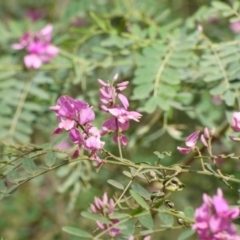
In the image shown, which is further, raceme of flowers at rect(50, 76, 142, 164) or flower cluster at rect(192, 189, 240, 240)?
raceme of flowers at rect(50, 76, 142, 164)

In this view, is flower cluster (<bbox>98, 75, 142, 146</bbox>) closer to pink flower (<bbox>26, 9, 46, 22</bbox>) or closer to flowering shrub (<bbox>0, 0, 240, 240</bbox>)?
flowering shrub (<bbox>0, 0, 240, 240</bbox>)

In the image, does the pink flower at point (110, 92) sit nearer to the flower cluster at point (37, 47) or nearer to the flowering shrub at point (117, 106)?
the flowering shrub at point (117, 106)

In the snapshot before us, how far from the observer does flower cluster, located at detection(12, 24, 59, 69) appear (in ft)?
4.02

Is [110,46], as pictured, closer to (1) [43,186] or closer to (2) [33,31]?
(2) [33,31]

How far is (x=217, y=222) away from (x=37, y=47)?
2.46ft

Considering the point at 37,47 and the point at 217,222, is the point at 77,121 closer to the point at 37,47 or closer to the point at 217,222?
the point at 217,222

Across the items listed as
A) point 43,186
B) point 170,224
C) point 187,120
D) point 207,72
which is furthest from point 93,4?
point 170,224

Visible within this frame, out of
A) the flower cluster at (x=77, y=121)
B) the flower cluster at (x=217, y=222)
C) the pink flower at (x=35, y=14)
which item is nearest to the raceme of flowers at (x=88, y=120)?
the flower cluster at (x=77, y=121)

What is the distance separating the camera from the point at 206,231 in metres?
0.59

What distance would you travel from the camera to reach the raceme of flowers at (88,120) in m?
0.71

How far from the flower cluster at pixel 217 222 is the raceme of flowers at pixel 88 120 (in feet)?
0.51

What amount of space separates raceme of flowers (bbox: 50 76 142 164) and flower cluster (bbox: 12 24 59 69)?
49 cm

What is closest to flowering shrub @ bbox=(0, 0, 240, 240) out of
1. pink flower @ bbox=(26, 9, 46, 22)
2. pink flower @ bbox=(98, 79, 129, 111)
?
pink flower @ bbox=(98, 79, 129, 111)

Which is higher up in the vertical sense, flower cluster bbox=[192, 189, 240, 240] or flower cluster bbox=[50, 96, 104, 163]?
flower cluster bbox=[50, 96, 104, 163]
